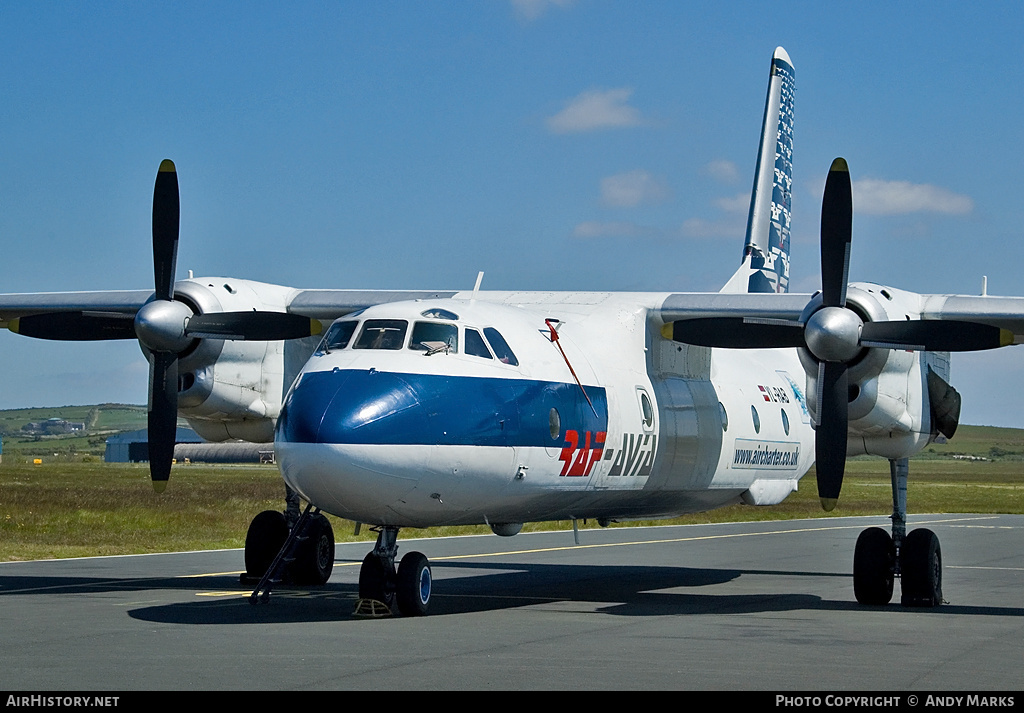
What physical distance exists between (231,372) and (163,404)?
47.5 inches

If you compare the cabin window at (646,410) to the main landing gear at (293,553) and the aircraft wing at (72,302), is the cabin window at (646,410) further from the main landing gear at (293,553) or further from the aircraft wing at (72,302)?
the aircraft wing at (72,302)

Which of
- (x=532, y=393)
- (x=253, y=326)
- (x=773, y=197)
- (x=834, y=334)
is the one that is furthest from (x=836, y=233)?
(x=773, y=197)

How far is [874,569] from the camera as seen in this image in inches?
618

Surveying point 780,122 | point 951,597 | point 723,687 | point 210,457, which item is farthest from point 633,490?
point 210,457

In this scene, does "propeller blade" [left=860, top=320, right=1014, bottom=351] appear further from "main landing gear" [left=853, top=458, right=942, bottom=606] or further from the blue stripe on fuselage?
the blue stripe on fuselage

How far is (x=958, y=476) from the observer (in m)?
104

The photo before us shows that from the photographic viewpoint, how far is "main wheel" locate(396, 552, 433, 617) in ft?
42.1

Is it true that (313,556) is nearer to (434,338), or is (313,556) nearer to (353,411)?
(434,338)

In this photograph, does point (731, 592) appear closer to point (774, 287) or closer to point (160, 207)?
point (774, 287)

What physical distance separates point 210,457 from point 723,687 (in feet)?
356

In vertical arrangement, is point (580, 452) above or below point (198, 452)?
below

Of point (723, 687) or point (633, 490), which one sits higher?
point (633, 490)

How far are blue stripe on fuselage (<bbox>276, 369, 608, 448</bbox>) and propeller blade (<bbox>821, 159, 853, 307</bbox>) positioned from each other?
12.7 ft

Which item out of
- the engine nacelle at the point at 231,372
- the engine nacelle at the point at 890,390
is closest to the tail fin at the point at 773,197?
the engine nacelle at the point at 890,390
